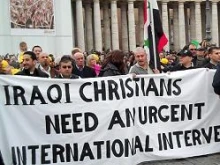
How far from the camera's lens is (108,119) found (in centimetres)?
718

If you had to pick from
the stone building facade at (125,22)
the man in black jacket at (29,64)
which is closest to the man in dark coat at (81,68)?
the man in black jacket at (29,64)

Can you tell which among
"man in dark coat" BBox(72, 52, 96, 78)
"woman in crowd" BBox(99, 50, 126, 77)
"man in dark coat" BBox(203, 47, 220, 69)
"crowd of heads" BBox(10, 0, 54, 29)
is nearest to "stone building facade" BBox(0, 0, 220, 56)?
"crowd of heads" BBox(10, 0, 54, 29)

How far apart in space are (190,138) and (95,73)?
297cm

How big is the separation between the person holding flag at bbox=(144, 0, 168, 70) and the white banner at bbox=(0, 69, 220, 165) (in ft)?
4.89


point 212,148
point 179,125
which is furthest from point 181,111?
point 212,148

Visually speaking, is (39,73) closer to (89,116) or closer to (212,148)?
(89,116)

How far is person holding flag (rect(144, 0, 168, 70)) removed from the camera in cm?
923

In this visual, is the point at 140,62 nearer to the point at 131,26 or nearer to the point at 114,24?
the point at 114,24

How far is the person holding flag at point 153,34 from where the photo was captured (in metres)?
9.23

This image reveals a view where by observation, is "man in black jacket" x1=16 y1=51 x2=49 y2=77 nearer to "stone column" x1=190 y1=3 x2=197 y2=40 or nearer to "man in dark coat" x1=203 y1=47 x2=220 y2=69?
"man in dark coat" x1=203 y1=47 x2=220 y2=69

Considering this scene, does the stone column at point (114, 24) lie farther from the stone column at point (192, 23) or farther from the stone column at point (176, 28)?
the stone column at point (192, 23)

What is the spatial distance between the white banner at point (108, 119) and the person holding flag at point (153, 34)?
1490mm

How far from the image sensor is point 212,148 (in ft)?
26.1

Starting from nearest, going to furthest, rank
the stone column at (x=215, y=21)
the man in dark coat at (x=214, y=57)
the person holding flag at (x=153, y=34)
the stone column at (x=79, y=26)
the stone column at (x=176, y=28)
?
the man in dark coat at (x=214, y=57)
the person holding flag at (x=153, y=34)
the stone column at (x=79, y=26)
the stone column at (x=176, y=28)
the stone column at (x=215, y=21)
